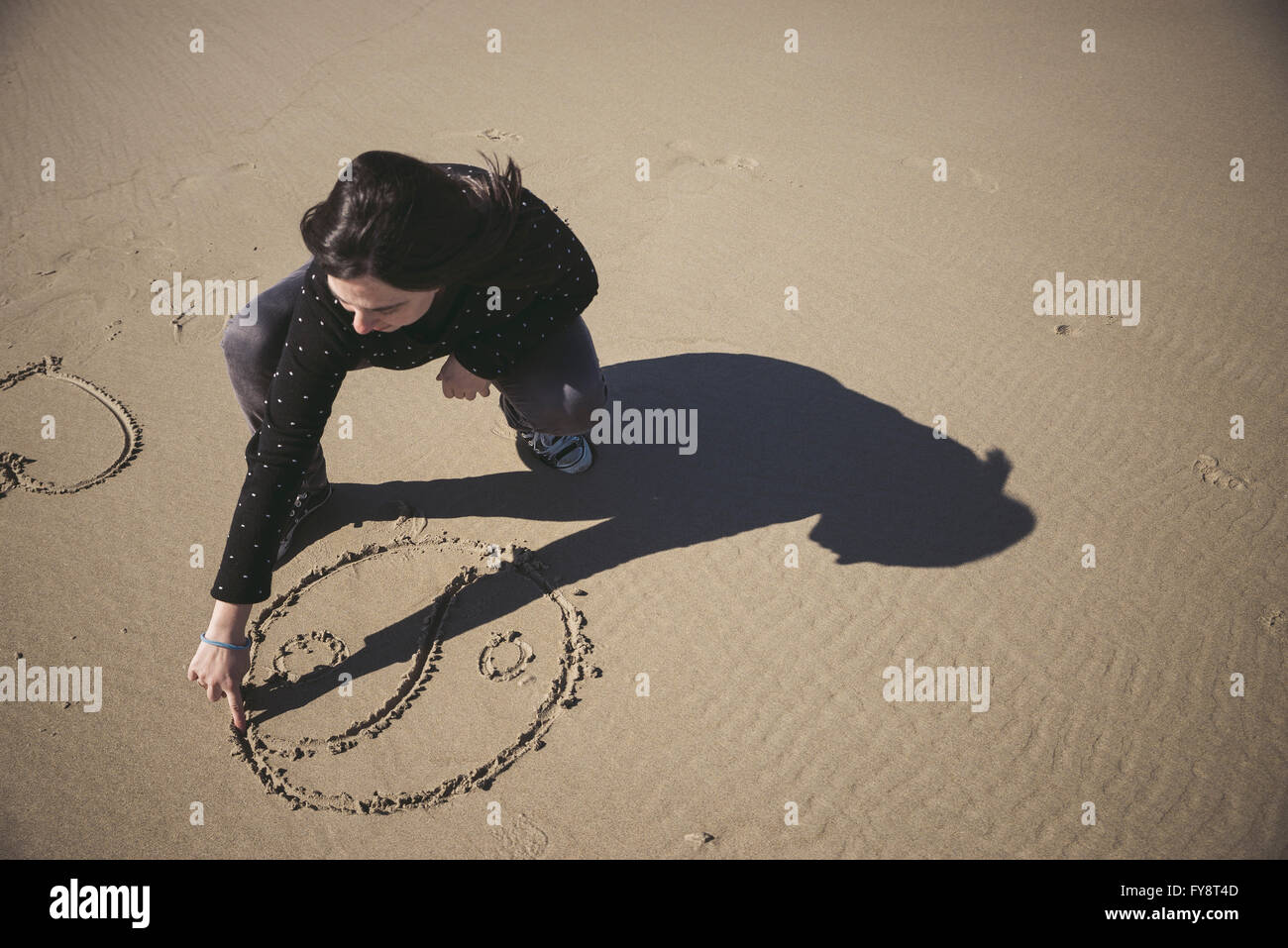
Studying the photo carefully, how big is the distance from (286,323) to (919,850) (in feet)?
9.15

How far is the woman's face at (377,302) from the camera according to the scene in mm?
2164

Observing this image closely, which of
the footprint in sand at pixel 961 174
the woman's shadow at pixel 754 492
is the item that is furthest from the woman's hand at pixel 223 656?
the footprint in sand at pixel 961 174

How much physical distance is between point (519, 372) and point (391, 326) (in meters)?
0.82

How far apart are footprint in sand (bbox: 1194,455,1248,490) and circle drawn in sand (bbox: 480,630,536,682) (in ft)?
10.0

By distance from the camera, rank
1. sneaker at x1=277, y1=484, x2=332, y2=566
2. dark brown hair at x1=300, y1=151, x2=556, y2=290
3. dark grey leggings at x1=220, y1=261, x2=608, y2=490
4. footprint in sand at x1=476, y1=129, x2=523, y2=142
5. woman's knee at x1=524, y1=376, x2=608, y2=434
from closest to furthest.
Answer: dark brown hair at x1=300, y1=151, x2=556, y2=290, dark grey leggings at x1=220, y1=261, x2=608, y2=490, woman's knee at x1=524, y1=376, x2=608, y2=434, sneaker at x1=277, y1=484, x2=332, y2=566, footprint in sand at x1=476, y1=129, x2=523, y2=142

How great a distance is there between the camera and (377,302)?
7.27 feet

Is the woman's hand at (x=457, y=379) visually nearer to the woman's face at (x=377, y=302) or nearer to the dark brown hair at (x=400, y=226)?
the woman's face at (x=377, y=302)

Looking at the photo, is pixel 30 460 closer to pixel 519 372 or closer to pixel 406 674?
pixel 406 674

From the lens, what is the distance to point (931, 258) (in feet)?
15.7

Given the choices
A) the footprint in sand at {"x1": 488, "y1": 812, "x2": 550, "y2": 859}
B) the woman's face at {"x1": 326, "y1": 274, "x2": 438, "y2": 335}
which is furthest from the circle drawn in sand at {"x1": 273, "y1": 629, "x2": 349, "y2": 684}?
the woman's face at {"x1": 326, "y1": 274, "x2": 438, "y2": 335}

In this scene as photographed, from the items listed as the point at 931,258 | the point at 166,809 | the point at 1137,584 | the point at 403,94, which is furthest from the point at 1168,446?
the point at 403,94

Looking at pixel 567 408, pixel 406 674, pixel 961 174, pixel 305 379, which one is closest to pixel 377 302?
pixel 305 379

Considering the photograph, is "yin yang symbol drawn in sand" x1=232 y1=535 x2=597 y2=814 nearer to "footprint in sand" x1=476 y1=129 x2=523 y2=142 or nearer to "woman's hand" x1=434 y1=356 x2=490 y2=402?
"woman's hand" x1=434 y1=356 x2=490 y2=402

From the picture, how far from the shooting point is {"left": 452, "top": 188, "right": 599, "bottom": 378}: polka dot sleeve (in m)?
2.77
